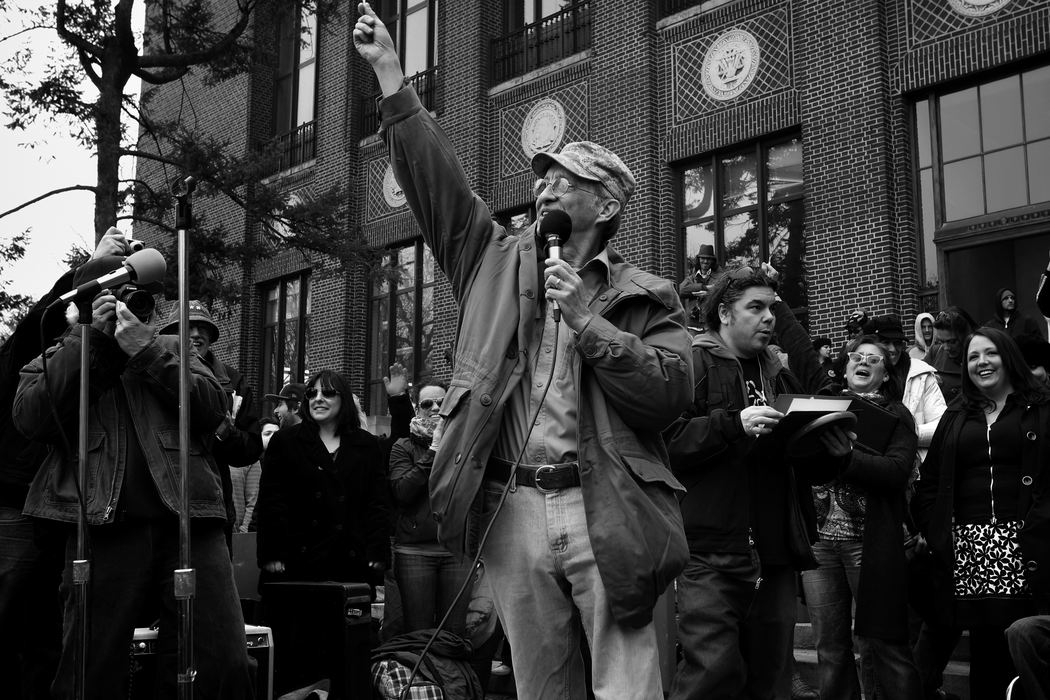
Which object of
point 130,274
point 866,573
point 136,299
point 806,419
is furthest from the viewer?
point 866,573

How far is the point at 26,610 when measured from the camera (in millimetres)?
5414

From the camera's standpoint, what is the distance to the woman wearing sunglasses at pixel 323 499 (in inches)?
294

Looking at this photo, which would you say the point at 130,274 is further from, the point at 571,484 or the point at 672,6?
the point at 672,6

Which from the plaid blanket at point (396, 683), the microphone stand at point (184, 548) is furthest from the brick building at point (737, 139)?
the microphone stand at point (184, 548)

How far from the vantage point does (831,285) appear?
13023 mm

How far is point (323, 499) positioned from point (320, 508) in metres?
0.07

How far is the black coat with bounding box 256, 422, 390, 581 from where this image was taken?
24.5 ft

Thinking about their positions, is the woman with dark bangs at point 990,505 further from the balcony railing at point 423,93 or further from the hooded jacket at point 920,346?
the balcony railing at point 423,93

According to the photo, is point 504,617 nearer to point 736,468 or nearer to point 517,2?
point 736,468

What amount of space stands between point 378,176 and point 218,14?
7.41 metres

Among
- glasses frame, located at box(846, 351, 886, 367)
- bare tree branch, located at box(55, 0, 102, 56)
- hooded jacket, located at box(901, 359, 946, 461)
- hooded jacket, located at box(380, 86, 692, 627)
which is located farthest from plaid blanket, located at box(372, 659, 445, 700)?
bare tree branch, located at box(55, 0, 102, 56)

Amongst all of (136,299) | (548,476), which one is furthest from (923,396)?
(136,299)

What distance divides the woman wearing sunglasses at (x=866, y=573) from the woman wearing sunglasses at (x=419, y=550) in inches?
101

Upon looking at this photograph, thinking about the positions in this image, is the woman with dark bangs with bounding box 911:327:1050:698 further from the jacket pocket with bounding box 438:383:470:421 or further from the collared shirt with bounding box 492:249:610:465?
the jacket pocket with bounding box 438:383:470:421
